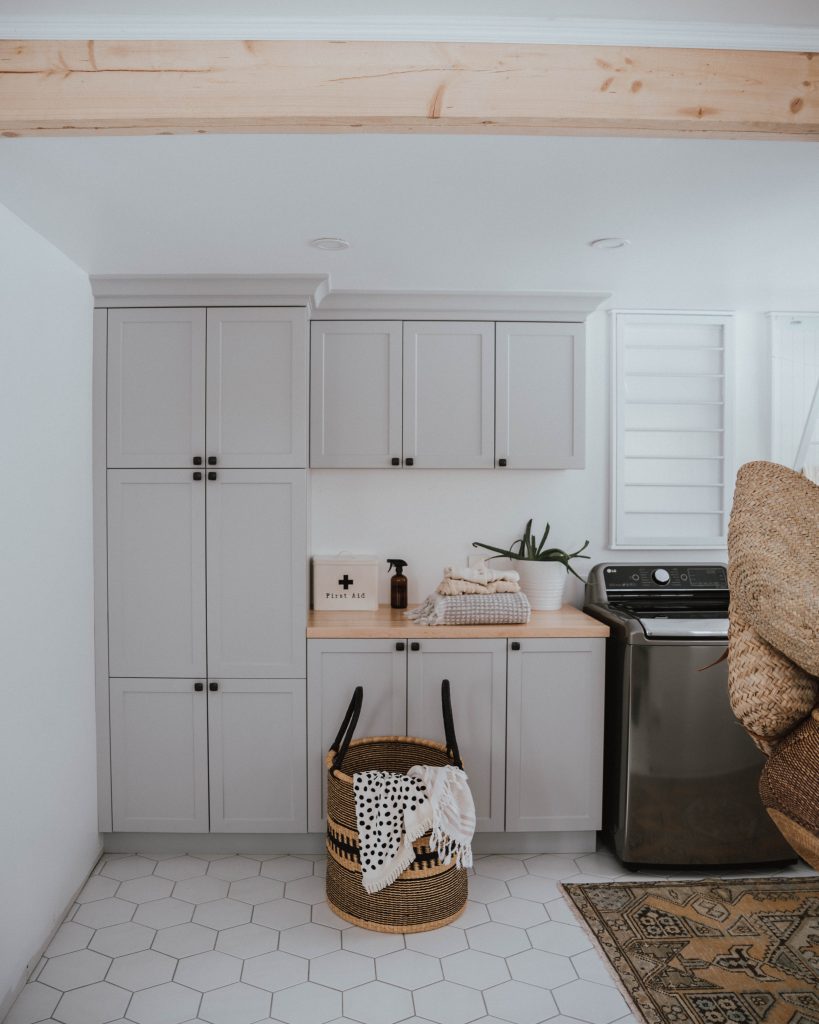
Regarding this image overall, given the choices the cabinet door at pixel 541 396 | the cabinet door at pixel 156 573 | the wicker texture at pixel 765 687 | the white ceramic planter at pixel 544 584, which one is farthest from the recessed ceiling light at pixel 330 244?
the wicker texture at pixel 765 687

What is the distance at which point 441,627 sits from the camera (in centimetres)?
327

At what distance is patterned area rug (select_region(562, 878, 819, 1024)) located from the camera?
7.75 feet

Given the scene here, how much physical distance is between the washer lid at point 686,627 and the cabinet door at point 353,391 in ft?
4.26

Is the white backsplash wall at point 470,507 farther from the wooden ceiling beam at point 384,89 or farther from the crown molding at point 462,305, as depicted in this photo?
the wooden ceiling beam at point 384,89

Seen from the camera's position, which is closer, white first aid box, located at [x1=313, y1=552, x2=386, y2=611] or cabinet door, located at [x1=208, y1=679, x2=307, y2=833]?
cabinet door, located at [x1=208, y1=679, x2=307, y2=833]

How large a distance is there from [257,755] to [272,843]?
1.32 ft

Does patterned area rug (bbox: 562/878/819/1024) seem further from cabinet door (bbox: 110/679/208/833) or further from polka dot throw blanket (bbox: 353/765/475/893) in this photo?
cabinet door (bbox: 110/679/208/833)

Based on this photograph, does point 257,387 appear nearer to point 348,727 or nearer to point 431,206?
point 431,206

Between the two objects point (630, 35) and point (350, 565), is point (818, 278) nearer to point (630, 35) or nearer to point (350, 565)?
point (630, 35)

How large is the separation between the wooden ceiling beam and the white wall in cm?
96

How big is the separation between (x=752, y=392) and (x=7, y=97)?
3.43 m

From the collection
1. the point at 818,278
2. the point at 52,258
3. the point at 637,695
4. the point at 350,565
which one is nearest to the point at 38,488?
the point at 52,258

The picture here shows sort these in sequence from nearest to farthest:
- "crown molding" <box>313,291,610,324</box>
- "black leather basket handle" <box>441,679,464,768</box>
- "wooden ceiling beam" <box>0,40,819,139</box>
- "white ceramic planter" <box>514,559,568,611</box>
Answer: "wooden ceiling beam" <box>0,40,819,139</box> < "black leather basket handle" <box>441,679,464,768</box> < "crown molding" <box>313,291,610,324</box> < "white ceramic planter" <box>514,559,568,611</box>

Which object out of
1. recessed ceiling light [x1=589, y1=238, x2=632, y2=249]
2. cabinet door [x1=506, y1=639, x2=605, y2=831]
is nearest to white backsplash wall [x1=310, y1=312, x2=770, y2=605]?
cabinet door [x1=506, y1=639, x2=605, y2=831]
